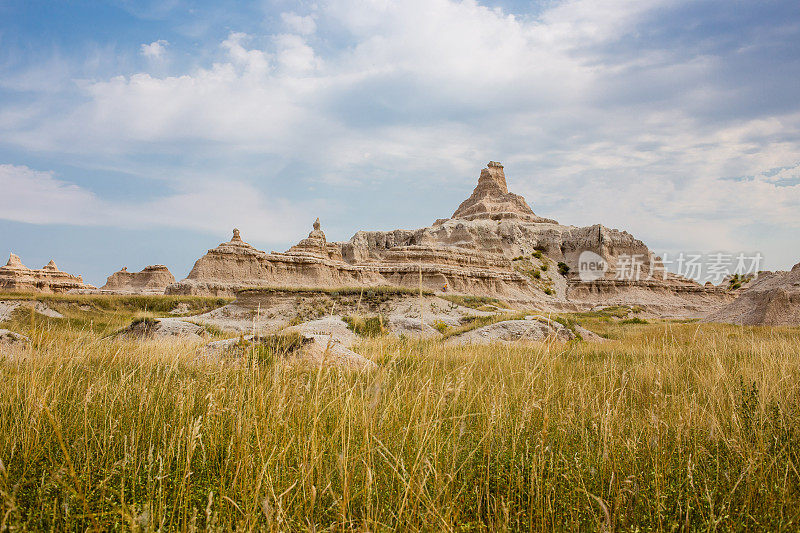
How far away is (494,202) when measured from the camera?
72562mm

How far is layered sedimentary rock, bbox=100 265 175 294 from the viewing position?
44906mm

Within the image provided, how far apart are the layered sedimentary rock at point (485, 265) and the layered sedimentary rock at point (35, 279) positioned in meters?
25.4

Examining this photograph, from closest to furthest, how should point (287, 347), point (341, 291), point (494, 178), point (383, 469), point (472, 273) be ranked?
point (383, 469), point (287, 347), point (341, 291), point (472, 273), point (494, 178)

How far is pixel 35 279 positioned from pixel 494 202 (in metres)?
64.4

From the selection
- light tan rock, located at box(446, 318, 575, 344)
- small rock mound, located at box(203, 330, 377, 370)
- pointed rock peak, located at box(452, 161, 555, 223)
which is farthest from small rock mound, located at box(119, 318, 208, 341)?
pointed rock peak, located at box(452, 161, 555, 223)

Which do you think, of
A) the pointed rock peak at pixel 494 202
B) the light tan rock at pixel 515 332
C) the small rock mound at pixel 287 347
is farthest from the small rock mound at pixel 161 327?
the pointed rock peak at pixel 494 202

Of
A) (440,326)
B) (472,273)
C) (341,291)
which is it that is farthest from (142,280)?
(440,326)

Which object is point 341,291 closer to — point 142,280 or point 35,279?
point 142,280

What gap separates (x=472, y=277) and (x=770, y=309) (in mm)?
25342

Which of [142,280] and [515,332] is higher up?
[142,280]

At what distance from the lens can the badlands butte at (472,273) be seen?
35531 millimetres

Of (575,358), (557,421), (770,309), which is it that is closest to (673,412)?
(557,421)

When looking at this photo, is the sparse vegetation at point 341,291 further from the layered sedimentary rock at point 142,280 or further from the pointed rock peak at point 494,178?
the pointed rock peak at point 494,178

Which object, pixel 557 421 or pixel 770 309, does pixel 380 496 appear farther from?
pixel 770 309
